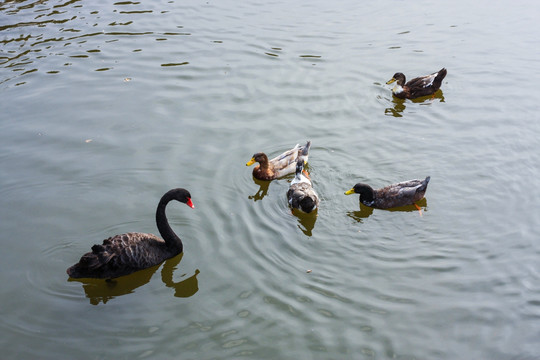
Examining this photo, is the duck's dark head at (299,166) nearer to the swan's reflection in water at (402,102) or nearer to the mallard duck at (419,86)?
the swan's reflection in water at (402,102)

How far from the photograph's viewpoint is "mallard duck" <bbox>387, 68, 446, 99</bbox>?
1302cm

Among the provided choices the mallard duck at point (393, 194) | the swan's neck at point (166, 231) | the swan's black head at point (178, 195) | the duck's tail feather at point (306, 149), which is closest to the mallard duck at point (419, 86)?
the duck's tail feather at point (306, 149)

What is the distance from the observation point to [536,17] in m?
17.5

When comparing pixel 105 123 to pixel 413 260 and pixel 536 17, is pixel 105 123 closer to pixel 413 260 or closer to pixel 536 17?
pixel 413 260

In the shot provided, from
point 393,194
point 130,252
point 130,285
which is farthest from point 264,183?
point 130,285

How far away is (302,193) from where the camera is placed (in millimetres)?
9320

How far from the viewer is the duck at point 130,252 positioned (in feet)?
25.1

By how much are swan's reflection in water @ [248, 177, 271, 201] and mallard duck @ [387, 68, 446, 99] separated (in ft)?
14.9

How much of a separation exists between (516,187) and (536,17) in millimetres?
10162

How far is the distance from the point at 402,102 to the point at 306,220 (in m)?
5.21

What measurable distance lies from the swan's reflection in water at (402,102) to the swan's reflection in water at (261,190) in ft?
12.2

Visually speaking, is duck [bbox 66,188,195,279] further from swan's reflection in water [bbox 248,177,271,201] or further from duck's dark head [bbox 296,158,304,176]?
duck's dark head [bbox 296,158,304,176]

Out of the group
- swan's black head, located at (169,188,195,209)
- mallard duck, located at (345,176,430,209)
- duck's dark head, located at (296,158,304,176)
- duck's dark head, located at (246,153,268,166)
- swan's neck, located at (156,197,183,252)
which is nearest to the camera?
swan's neck, located at (156,197,183,252)

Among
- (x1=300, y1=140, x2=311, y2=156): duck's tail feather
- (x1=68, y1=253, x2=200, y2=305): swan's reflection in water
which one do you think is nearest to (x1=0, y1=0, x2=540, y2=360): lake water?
(x1=68, y1=253, x2=200, y2=305): swan's reflection in water
